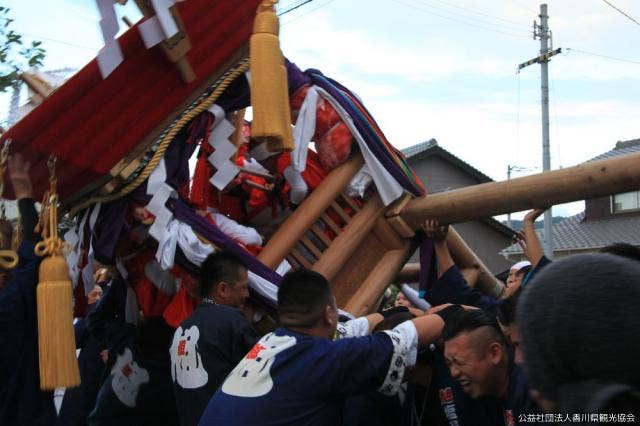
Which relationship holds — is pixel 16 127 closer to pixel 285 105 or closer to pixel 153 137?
pixel 153 137

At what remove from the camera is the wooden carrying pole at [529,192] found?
2.76m

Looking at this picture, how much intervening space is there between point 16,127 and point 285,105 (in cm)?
113

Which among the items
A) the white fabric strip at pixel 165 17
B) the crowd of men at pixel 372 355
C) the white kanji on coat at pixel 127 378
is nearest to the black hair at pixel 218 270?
the crowd of men at pixel 372 355

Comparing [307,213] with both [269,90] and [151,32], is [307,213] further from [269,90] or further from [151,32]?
[151,32]

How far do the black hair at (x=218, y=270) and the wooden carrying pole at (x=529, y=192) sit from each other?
42.9 inches

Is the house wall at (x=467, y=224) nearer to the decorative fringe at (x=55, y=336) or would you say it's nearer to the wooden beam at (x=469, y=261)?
the wooden beam at (x=469, y=261)

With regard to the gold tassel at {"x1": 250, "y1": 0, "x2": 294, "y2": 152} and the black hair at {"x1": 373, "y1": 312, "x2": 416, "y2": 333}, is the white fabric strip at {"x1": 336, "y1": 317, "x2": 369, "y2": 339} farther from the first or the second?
the gold tassel at {"x1": 250, "y1": 0, "x2": 294, "y2": 152}

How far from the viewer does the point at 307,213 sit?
356 centimetres

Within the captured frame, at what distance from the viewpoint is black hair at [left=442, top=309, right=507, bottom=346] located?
7.50ft

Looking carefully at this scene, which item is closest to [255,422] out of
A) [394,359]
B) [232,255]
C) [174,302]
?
[394,359]

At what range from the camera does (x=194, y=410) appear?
113 inches

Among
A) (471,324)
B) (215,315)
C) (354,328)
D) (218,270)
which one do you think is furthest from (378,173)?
(471,324)

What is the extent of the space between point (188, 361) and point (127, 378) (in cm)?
96

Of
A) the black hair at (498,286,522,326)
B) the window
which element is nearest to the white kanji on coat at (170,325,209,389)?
the black hair at (498,286,522,326)
